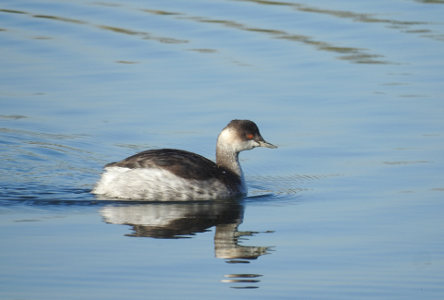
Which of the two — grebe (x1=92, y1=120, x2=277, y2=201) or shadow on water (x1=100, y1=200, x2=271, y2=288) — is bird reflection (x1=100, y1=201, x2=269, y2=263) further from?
grebe (x1=92, y1=120, x2=277, y2=201)

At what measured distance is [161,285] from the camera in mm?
8328

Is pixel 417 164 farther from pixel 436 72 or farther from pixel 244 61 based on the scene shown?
pixel 244 61

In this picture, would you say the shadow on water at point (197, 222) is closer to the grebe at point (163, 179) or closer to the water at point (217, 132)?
the water at point (217, 132)

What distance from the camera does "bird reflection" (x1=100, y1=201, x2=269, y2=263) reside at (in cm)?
952

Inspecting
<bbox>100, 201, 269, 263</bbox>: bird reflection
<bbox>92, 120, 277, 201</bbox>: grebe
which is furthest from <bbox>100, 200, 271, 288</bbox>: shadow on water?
<bbox>92, 120, 277, 201</bbox>: grebe

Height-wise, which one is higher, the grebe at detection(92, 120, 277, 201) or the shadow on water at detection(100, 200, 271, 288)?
the grebe at detection(92, 120, 277, 201)

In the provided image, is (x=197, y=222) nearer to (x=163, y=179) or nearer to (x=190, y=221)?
(x=190, y=221)

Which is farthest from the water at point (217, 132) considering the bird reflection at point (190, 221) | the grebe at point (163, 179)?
the grebe at point (163, 179)

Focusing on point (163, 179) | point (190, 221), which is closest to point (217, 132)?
point (163, 179)

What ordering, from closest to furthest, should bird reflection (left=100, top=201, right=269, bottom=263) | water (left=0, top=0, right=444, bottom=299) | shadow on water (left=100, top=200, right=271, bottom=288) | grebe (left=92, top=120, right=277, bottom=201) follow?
1. water (left=0, top=0, right=444, bottom=299)
2. shadow on water (left=100, top=200, right=271, bottom=288)
3. bird reflection (left=100, top=201, right=269, bottom=263)
4. grebe (left=92, top=120, right=277, bottom=201)

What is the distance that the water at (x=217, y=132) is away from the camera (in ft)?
28.8

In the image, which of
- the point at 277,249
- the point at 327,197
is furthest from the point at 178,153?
the point at 277,249

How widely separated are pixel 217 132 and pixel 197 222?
370 cm

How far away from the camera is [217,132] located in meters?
14.2
